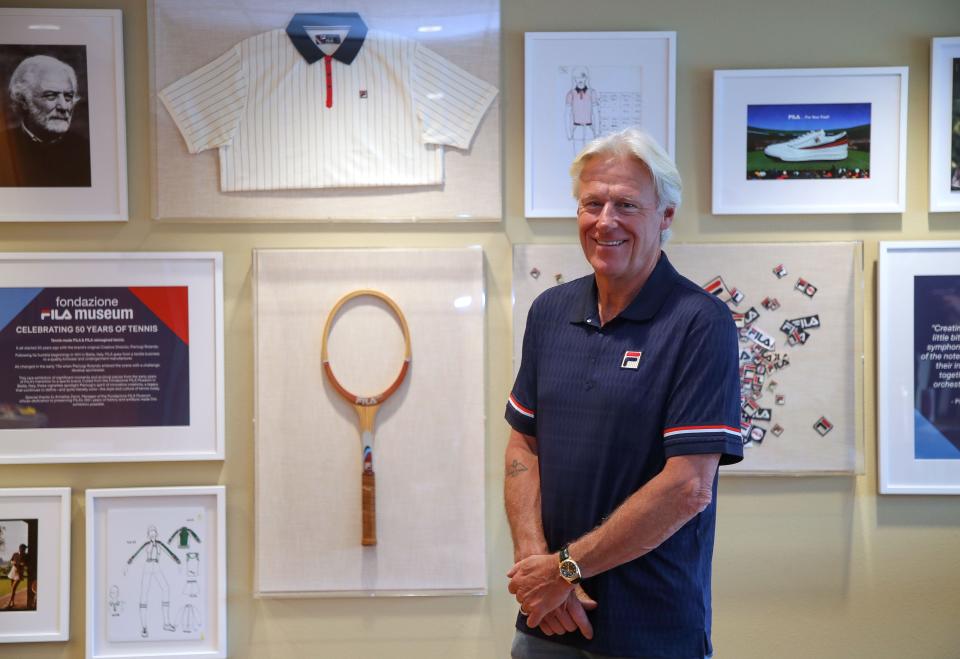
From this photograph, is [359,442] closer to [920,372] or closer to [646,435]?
[646,435]

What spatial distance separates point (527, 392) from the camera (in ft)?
6.62

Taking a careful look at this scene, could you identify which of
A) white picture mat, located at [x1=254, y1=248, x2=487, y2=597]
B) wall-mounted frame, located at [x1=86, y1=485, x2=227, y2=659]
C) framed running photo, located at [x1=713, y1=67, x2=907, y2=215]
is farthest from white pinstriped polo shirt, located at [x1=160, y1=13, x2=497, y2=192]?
wall-mounted frame, located at [x1=86, y1=485, x2=227, y2=659]

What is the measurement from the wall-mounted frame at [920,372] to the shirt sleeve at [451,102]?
1.39 metres

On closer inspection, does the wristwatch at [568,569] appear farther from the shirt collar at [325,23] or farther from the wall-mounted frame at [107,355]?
the shirt collar at [325,23]

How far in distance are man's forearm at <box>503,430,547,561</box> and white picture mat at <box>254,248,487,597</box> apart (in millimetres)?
829

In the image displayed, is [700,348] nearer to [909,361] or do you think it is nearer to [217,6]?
[909,361]

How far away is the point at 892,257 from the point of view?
9.46ft

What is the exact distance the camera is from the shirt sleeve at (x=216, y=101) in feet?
9.29

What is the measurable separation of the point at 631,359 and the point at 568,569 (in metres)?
0.43

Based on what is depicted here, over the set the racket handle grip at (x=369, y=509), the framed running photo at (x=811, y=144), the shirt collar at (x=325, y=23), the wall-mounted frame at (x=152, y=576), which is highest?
the shirt collar at (x=325, y=23)

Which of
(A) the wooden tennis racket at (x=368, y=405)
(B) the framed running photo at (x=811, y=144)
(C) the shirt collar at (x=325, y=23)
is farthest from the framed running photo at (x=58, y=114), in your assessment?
(B) the framed running photo at (x=811, y=144)

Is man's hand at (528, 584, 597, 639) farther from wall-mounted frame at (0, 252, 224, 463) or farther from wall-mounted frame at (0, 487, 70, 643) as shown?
wall-mounted frame at (0, 487, 70, 643)

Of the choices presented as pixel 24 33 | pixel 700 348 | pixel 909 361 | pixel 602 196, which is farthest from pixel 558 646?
pixel 24 33

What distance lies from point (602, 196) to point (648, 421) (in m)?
0.47
